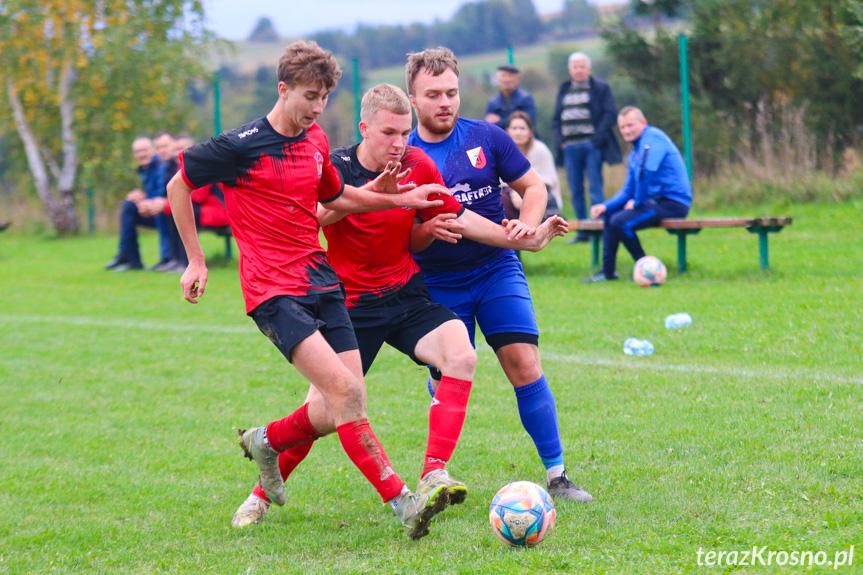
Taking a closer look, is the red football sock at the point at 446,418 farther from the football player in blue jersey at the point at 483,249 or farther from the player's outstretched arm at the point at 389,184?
the player's outstretched arm at the point at 389,184

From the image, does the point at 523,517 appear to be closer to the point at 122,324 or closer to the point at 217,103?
the point at 122,324

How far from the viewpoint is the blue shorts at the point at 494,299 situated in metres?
4.38

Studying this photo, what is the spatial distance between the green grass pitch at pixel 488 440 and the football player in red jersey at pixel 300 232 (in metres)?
0.48

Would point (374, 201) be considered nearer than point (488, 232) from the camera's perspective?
Yes

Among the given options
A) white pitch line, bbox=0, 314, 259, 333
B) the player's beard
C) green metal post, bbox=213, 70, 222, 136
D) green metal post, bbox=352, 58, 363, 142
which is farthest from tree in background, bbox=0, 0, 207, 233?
the player's beard

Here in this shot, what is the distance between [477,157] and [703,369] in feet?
9.10

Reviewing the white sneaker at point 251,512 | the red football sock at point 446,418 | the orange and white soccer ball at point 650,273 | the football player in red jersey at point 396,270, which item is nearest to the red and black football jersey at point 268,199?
the football player in red jersey at point 396,270

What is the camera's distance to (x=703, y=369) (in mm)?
6402

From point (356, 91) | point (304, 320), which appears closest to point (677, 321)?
point (304, 320)

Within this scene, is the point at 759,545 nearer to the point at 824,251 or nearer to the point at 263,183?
the point at 263,183

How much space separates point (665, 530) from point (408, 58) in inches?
102

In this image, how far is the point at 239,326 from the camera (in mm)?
9438

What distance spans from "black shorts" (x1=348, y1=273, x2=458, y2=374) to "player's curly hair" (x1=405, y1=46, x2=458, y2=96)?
1.03m

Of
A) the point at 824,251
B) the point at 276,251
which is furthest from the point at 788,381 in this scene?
the point at 824,251
